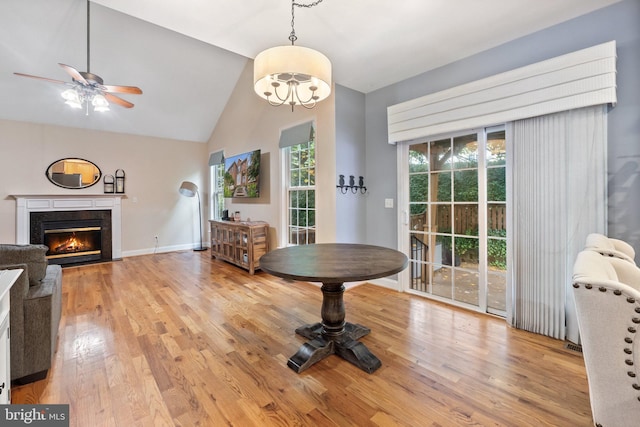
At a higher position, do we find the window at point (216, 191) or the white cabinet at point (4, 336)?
the window at point (216, 191)

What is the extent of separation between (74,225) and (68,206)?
1.20 ft

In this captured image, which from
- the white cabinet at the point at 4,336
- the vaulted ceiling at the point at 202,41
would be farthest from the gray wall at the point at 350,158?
the white cabinet at the point at 4,336

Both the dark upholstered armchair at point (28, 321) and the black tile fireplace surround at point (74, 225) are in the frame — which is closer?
the dark upholstered armchair at point (28, 321)

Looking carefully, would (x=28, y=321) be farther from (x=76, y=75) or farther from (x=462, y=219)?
(x=462, y=219)

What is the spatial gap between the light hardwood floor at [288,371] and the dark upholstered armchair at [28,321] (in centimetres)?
11

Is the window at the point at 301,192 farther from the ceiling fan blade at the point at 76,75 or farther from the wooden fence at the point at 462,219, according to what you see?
the ceiling fan blade at the point at 76,75

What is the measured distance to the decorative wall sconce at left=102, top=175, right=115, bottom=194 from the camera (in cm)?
556

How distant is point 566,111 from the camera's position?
223 centimetres

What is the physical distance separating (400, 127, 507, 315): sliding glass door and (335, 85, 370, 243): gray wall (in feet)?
2.12

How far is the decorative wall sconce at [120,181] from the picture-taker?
18.6 ft

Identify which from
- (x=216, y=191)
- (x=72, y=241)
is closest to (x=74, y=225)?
(x=72, y=241)

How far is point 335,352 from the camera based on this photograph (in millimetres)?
2100

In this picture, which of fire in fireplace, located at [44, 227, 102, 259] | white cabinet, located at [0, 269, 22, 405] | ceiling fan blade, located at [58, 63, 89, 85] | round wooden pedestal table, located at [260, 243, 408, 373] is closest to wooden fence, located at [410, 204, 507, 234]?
round wooden pedestal table, located at [260, 243, 408, 373]

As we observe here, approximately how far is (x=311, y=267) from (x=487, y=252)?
203cm
